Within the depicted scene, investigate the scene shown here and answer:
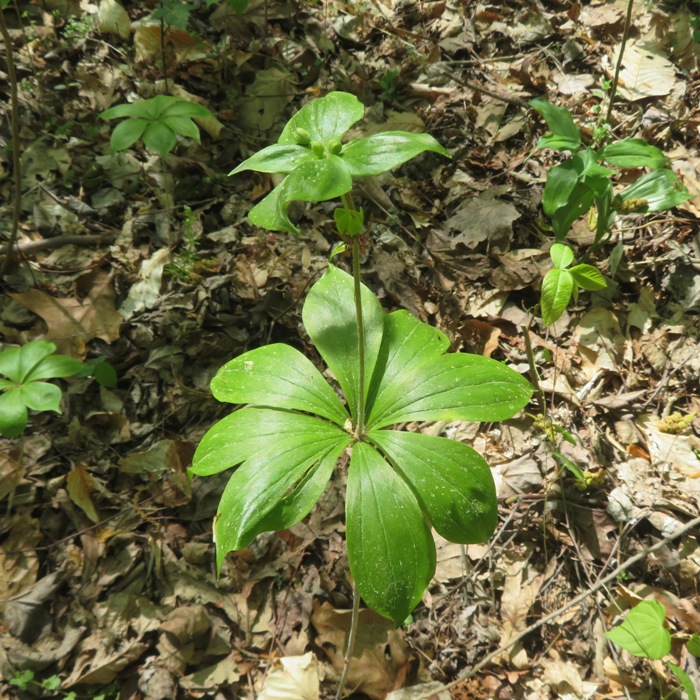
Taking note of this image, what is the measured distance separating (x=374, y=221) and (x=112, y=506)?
2.23m

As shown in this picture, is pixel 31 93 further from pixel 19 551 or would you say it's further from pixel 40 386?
pixel 19 551

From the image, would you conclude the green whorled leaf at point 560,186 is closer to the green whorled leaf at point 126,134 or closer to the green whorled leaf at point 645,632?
the green whorled leaf at point 645,632

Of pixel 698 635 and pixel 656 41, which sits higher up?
pixel 656 41

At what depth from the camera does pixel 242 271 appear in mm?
3055

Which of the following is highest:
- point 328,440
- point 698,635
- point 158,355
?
point 328,440

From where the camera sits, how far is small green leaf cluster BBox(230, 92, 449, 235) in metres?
1.19

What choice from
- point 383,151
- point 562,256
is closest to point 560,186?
point 562,256

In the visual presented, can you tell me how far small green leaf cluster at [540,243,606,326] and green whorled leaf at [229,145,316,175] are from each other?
1391 mm

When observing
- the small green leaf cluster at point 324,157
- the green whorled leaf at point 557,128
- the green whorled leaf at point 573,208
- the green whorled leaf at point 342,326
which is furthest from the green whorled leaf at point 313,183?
the green whorled leaf at point 573,208

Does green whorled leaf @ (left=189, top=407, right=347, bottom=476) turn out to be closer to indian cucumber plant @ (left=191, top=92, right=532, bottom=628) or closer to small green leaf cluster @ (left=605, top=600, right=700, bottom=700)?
indian cucumber plant @ (left=191, top=92, right=532, bottom=628)

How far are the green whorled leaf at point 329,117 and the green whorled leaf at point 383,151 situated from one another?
14 cm

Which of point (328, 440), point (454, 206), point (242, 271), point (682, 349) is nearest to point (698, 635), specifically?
point (682, 349)

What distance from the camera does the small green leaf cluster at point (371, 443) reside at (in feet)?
5.15

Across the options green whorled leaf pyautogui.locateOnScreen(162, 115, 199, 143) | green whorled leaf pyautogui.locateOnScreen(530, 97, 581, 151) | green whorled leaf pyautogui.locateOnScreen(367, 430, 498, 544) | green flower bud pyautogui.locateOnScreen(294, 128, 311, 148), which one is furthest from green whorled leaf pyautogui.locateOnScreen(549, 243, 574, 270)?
green whorled leaf pyautogui.locateOnScreen(162, 115, 199, 143)
